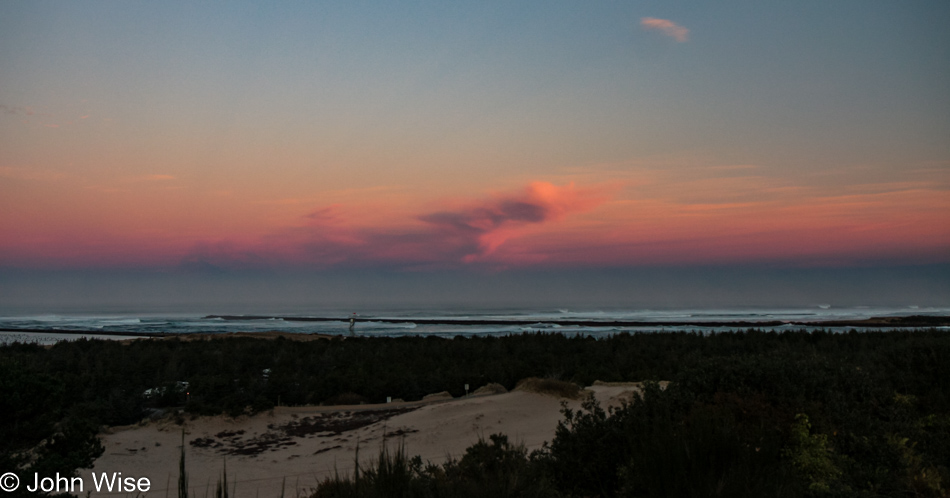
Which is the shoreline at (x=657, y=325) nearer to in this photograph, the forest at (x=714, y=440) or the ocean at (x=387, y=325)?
the ocean at (x=387, y=325)

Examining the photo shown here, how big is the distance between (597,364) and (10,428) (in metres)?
18.0

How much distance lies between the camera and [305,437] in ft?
42.4

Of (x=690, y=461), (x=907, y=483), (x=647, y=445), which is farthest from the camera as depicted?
(x=907, y=483)

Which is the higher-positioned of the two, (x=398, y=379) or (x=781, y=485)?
(x=781, y=485)

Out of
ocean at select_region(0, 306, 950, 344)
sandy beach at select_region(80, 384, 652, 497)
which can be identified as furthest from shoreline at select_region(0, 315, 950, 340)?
sandy beach at select_region(80, 384, 652, 497)

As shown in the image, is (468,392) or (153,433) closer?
(153,433)

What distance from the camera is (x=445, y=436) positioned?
1238cm

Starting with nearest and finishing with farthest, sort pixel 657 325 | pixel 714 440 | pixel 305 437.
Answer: pixel 714 440 → pixel 305 437 → pixel 657 325

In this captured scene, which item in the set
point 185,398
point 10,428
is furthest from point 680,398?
point 185,398

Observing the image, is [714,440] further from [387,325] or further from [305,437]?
[387,325]

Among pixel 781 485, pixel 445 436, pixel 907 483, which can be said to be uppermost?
pixel 781 485

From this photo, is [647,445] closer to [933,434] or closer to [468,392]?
[933,434]

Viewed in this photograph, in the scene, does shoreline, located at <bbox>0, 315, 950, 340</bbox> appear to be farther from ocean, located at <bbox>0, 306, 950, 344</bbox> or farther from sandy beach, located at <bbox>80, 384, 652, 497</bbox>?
sandy beach, located at <bbox>80, 384, 652, 497</bbox>

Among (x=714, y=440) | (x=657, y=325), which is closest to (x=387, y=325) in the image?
(x=657, y=325)
